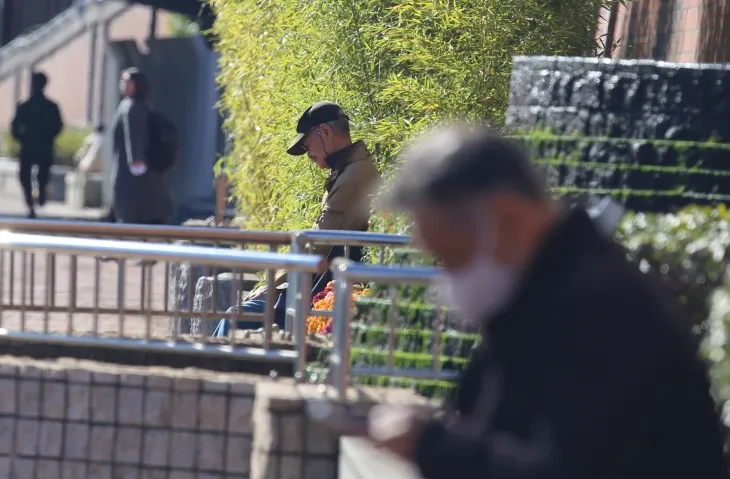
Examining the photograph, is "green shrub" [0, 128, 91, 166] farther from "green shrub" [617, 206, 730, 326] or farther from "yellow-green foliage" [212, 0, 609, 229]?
"green shrub" [617, 206, 730, 326]

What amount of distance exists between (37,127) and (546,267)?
15.4m

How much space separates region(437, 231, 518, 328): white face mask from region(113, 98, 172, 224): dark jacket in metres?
10.3

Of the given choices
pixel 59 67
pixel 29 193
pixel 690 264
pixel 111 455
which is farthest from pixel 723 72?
pixel 59 67

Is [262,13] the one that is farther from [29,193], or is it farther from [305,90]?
[29,193]

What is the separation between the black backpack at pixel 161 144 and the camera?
40.5ft

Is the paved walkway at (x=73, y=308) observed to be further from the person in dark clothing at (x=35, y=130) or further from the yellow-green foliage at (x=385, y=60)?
the person in dark clothing at (x=35, y=130)

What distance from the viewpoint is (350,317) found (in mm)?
3715

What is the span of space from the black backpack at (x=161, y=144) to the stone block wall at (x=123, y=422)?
8.14m

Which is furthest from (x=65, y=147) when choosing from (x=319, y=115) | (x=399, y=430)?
(x=399, y=430)

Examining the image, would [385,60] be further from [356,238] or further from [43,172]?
[43,172]

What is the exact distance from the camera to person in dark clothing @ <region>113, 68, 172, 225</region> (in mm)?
12195

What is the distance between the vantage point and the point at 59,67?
52.8 meters

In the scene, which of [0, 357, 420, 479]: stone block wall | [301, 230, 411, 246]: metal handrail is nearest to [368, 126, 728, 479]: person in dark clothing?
[0, 357, 420, 479]: stone block wall

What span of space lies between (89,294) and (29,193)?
9.73 m
